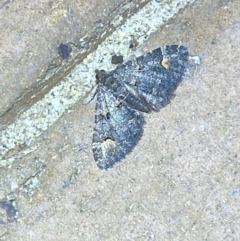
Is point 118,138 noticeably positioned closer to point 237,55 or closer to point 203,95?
point 203,95

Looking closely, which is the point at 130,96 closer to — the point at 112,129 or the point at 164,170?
the point at 112,129

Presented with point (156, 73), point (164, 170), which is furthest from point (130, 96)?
point (164, 170)

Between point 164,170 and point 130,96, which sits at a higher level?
point 130,96

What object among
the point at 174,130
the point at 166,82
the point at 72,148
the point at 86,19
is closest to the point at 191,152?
the point at 174,130

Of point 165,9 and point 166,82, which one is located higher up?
point 165,9
